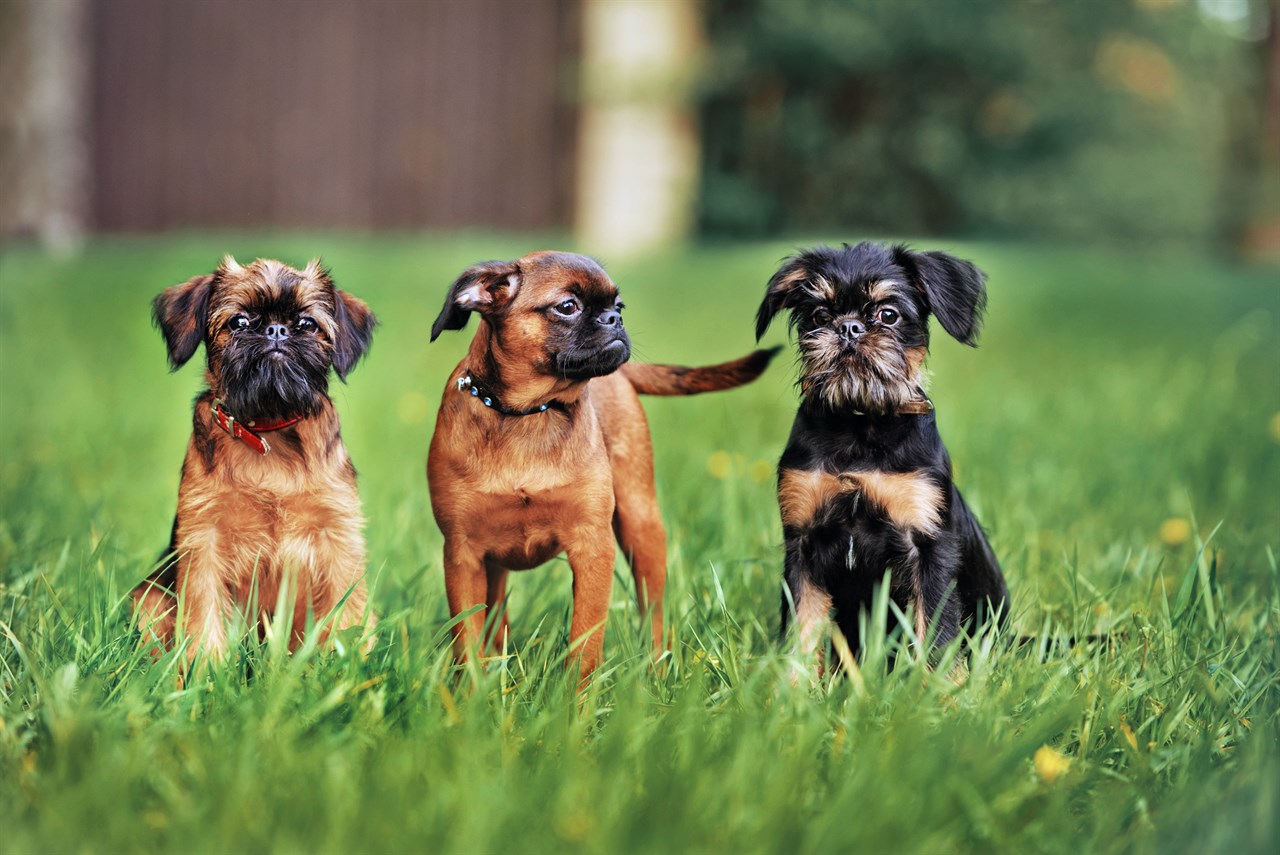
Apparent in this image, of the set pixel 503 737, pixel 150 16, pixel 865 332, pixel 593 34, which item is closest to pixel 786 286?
pixel 865 332

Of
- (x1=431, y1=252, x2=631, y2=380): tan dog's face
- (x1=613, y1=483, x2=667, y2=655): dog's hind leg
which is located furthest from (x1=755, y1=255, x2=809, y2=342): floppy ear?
(x1=613, y1=483, x2=667, y2=655): dog's hind leg

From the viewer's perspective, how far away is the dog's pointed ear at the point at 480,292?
2941 mm

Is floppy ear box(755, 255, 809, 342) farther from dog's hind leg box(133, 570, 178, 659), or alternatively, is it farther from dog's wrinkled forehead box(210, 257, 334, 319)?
dog's hind leg box(133, 570, 178, 659)

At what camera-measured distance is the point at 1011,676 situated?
2.99 meters

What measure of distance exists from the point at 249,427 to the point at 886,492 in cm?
158

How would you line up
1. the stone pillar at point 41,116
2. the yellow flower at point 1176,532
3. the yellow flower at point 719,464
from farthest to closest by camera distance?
the stone pillar at point 41,116
the yellow flower at point 719,464
the yellow flower at point 1176,532

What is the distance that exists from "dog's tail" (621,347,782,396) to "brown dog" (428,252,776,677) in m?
0.37

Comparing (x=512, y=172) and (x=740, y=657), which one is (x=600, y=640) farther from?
(x=512, y=172)

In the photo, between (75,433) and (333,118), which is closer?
(75,433)

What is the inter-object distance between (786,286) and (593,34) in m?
14.9

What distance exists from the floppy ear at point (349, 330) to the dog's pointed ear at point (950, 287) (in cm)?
134

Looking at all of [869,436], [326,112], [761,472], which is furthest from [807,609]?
[326,112]

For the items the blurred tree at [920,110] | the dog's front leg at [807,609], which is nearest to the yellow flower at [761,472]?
the dog's front leg at [807,609]

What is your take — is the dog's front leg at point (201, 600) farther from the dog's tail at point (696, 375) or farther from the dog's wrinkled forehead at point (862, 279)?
the dog's wrinkled forehead at point (862, 279)
